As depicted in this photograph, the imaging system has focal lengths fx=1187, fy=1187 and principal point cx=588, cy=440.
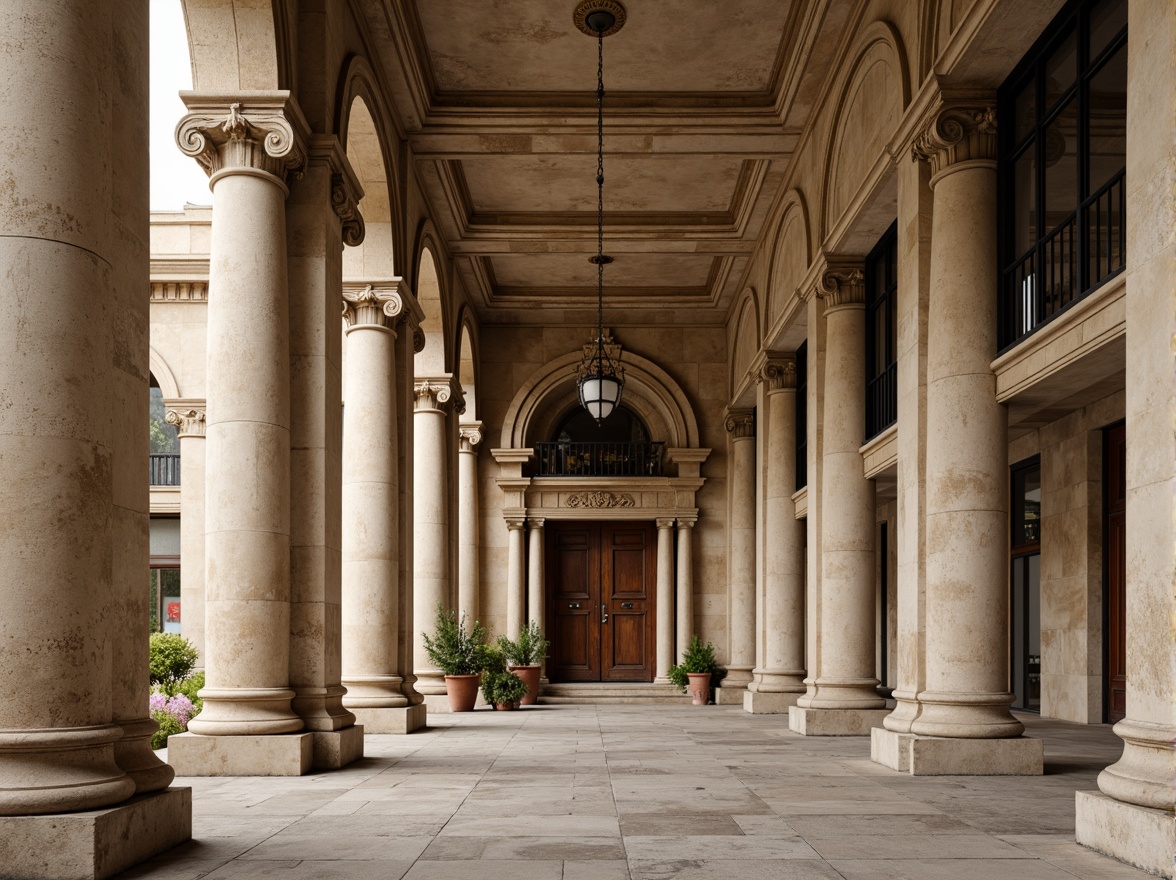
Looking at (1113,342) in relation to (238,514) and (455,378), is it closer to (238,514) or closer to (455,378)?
(238,514)

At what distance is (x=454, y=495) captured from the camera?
23391mm

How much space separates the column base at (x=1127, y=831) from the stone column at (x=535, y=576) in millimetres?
19398

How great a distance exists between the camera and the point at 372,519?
1500cm

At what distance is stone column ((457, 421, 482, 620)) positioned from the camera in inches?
981

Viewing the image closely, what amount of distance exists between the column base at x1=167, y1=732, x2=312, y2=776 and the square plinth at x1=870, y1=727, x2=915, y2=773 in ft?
17.1

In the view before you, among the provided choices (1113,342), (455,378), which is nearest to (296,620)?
(1113,342)

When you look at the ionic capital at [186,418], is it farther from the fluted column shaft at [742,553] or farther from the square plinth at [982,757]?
the square plinth at [982,757]

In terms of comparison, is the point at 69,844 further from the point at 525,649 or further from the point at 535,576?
the point at 535,576

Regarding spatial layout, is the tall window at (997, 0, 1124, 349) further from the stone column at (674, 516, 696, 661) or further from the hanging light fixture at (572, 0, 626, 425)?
the stone column at (674, 516, 696, 661)

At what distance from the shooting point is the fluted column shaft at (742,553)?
2434cm

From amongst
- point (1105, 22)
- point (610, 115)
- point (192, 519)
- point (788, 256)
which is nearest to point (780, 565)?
point (788, 256)

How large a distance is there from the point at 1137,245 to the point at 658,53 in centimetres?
936

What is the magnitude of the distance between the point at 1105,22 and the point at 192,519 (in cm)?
2019

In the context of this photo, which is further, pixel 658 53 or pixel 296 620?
pixel 658 53
